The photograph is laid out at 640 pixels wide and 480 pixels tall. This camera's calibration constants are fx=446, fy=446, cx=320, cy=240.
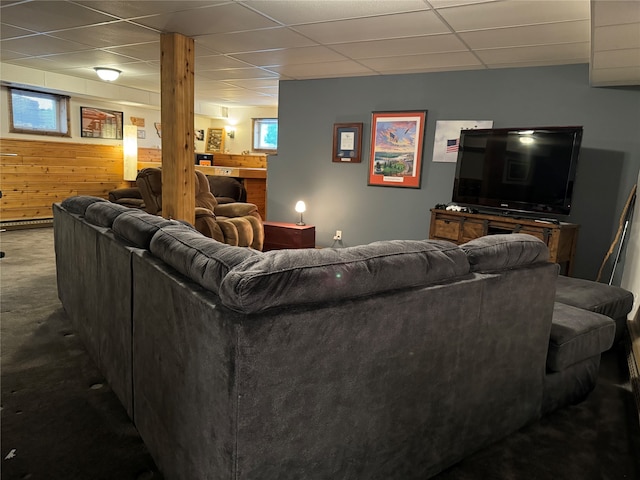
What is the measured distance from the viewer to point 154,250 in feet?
5.23

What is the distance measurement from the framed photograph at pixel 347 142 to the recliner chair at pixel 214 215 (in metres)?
1.23

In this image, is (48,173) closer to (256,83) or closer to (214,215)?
(256,83)

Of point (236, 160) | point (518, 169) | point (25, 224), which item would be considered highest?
point (518, 169)

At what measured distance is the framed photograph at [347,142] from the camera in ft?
17.0

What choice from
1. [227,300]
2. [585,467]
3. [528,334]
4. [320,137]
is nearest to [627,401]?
[585,467]

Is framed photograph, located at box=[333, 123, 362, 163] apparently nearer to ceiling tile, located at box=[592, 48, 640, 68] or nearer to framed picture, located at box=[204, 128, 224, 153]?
ceiling tile, located at box=[592, 48, 640, 68]

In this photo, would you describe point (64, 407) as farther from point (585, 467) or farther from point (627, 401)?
point (627, 401)

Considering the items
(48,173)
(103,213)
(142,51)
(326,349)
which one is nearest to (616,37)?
(326,349)

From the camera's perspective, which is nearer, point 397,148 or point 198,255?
point 198,255

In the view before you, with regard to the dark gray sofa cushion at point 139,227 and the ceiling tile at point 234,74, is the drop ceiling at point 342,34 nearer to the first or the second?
the ceiling tile at point 234,74

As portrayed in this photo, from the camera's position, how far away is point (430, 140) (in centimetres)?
478

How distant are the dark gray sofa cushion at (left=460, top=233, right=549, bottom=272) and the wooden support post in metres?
2.91

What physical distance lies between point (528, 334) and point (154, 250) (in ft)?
4.87

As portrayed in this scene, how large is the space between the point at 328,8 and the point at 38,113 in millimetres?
5779
